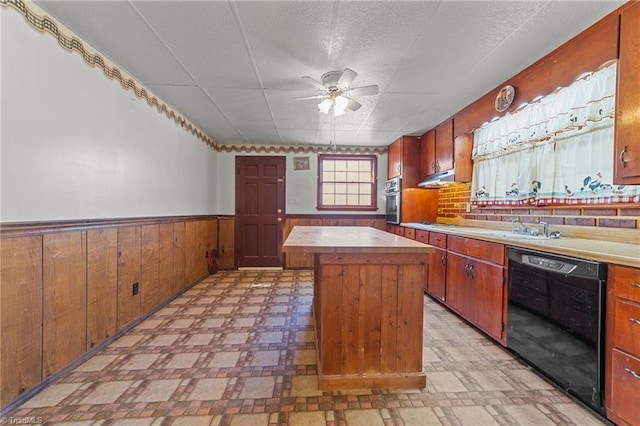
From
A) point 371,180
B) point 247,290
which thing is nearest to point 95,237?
point 247,290

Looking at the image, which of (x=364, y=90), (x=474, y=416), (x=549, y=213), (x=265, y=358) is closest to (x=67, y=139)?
(x=265, y=358)

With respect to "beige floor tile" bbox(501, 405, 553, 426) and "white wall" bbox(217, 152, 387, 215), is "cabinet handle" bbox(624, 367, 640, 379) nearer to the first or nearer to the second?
"beige floor tile" bbox(501, 405, 553, 426)

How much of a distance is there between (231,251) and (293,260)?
1162 mm

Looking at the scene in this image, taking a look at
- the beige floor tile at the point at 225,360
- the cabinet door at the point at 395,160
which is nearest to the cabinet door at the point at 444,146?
the cabinet door at the point at 395,160

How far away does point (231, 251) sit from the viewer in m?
5.11

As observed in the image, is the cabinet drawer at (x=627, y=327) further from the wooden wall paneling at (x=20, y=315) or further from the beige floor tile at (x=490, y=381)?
the wooden wall paneling at (x=20, y=315)

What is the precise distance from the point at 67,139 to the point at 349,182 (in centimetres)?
421

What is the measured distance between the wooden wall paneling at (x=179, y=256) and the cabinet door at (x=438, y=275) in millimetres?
3211

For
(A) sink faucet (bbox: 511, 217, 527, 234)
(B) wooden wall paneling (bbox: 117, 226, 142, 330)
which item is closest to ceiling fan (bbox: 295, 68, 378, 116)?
(A) sink faucet (bbox: 511, 217, 527, 234)

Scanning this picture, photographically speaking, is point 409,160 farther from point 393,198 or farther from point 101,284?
point 101,284

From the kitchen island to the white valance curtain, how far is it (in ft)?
4.81

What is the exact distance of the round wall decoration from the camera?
2559 millimetres

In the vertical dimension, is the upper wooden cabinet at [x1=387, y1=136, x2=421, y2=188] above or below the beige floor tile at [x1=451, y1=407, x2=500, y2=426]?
above

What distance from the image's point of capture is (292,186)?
5254mm
